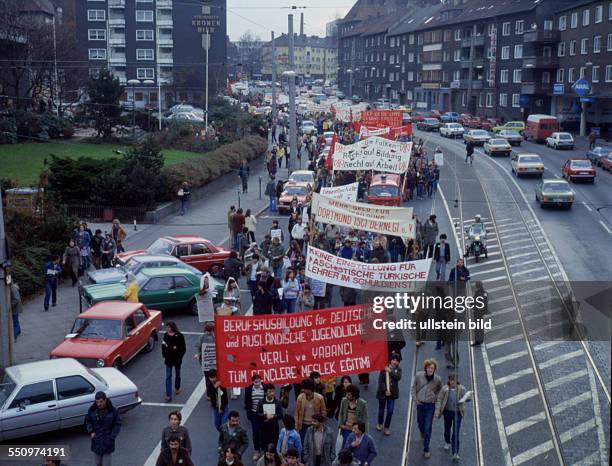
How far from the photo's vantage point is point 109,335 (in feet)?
53.1

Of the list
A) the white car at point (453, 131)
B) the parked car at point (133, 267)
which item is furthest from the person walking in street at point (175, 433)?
the white car at point (453, 131)

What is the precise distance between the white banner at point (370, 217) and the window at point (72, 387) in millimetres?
8340

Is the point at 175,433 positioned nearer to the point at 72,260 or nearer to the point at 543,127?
the point at 72,260

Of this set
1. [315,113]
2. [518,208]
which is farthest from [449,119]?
[518,208]

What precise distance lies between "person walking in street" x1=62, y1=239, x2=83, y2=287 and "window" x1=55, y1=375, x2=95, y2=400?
1000 centimetres

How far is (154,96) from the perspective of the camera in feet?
296

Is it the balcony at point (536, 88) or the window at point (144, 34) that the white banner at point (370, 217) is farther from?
the window at point (144, 34)

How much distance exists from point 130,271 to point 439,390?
10990 mm

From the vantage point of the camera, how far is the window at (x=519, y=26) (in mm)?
82812

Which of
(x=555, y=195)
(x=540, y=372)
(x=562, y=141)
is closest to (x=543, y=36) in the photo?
(x=562, y=141)

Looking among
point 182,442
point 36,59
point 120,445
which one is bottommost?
point 120,445

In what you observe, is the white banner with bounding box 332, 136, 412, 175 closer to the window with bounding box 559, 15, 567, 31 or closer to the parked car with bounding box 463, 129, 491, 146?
the parked car with bounding box 463, 129, 491, 146

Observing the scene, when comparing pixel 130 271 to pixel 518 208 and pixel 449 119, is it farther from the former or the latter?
pixel 449 119

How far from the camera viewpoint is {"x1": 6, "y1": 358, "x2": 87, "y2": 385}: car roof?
520 inches
